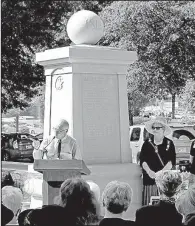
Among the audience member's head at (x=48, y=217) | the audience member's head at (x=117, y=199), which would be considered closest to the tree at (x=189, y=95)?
the audience member's head at (x=117, y=199)

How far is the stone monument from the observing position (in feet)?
28.3

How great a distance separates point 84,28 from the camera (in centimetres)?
898

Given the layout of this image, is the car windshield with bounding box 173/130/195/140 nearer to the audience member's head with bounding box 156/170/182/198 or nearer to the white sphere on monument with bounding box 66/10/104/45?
the white sphere on monument with bounding box 66/10/104/45

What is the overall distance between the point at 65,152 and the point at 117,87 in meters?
1.90

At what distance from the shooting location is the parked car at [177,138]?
61.1 feet

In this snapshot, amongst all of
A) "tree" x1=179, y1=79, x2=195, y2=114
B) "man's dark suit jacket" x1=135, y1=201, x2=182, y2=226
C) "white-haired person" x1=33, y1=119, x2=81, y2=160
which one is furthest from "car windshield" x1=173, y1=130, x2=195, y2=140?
"man's dark suit jacket" x1=135, y1=201, x2=182, y2=226

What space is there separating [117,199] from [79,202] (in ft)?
1.79

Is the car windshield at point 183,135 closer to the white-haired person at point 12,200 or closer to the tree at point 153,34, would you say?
the tree at point 153,34

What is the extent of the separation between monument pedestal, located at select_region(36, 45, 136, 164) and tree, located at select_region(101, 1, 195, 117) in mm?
14584

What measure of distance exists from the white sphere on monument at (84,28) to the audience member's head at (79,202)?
503 centimetres

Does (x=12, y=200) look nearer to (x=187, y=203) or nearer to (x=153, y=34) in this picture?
(x=187, y=203)

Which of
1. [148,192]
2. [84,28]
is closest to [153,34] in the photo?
[84,28]

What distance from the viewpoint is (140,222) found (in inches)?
169

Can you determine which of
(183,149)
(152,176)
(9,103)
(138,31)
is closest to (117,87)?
(152,176)
